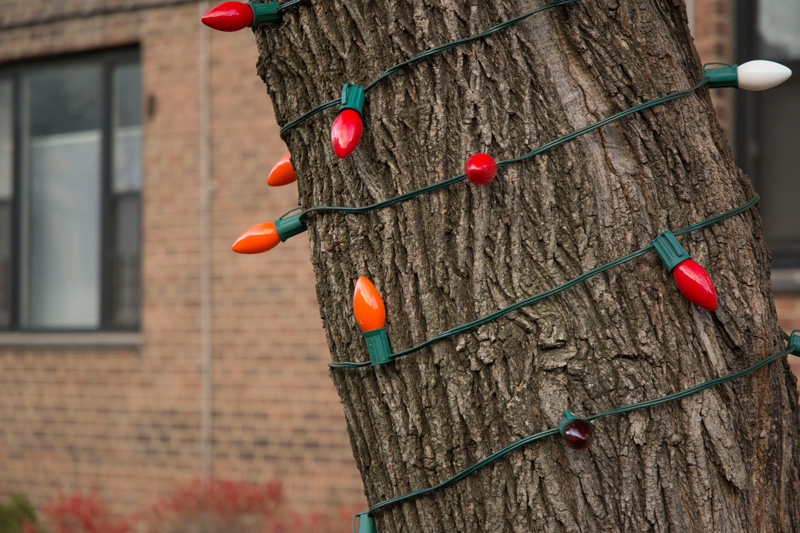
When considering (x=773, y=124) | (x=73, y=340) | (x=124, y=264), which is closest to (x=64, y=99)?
(x=124, y=264)

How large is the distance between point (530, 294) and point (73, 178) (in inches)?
233

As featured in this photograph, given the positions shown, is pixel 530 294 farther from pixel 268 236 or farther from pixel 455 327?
pixel 268 236

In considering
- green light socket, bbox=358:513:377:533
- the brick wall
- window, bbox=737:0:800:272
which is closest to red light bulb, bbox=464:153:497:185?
green light socket, bbox=358:513:377:533

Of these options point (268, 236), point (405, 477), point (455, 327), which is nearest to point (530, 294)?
point (455, 327)

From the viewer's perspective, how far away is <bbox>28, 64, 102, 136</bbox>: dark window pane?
6.40 metres

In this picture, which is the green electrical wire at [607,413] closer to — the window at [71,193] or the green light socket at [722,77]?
the green light socket at [722,77]

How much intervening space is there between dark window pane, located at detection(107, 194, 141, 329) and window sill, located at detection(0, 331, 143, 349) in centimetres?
16

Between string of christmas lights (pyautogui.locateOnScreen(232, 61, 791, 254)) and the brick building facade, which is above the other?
the brick building facade

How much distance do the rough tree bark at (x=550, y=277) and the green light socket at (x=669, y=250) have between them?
28 mm

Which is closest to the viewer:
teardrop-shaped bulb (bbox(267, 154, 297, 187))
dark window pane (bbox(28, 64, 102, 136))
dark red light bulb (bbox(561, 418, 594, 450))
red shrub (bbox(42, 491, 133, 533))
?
dark red light bulb (bbox(561, 418, 594, 450))

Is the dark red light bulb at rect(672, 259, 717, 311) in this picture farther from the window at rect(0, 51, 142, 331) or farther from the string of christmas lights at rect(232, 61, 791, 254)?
the window at rect(0, 51, 142, 331)

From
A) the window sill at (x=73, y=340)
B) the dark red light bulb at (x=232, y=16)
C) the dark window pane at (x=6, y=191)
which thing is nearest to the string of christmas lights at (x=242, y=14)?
the dark red light bulb at (x=232, y=16)

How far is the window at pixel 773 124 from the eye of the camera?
439 centimetres

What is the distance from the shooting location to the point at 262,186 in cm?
551
